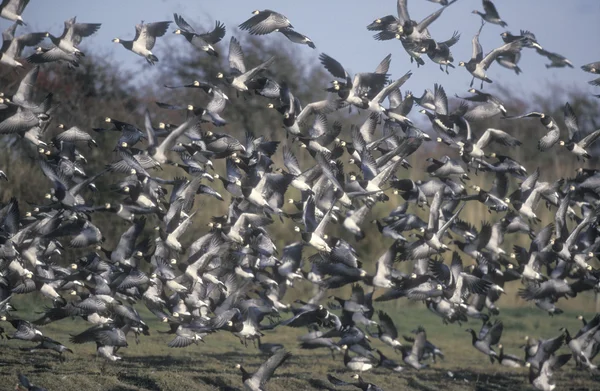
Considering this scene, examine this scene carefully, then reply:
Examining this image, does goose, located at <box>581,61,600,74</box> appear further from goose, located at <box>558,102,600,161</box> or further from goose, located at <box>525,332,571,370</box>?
goose, located at <box>525,332,571,370</box>

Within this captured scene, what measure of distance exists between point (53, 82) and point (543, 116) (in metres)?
10.8

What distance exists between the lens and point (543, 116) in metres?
9.84

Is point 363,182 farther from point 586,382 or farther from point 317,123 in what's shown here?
point 586,382

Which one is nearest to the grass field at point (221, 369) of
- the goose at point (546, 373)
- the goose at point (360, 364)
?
the goose at point (360, 364)

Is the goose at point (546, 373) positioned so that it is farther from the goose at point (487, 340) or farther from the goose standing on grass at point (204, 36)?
the goose standing on grass at point (204, 36)

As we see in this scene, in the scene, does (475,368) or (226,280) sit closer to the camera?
(226,280)

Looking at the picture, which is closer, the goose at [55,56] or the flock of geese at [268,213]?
the flock of geese at [268,213]

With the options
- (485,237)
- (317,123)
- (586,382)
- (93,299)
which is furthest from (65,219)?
(586,382)

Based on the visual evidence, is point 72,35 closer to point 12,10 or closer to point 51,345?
point 12,10

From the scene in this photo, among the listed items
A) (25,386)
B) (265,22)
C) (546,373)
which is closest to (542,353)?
(546,373)

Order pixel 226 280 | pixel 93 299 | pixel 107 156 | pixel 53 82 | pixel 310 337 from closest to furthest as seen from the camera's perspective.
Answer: pixel 93 299 → pixel 226 280 → pixel 310 337 → pixel 107 156 → pixel 53 82

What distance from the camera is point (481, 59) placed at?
10.0 m

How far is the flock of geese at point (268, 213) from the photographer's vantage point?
8.97m

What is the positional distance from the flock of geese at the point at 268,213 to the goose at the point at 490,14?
0.02m
